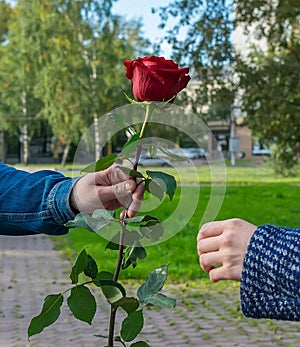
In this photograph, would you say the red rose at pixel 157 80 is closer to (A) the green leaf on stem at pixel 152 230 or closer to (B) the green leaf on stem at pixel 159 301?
(A) the green leaf on stem at pixel 152 230

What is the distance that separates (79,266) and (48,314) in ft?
0.47

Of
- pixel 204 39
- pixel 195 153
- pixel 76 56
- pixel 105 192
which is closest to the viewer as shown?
pixel 195 153

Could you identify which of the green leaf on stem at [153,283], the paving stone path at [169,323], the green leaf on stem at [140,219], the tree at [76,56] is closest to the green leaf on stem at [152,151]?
the green leaf on stem at [140,219]

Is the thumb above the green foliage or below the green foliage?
above

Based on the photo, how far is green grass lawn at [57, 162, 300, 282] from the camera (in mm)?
2002

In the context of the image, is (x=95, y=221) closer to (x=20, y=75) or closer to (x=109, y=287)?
(x=109, y=287)

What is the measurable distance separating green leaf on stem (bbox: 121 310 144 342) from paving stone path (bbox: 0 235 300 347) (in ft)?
16.2

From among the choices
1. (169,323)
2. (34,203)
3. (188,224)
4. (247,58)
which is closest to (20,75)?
(247,58)

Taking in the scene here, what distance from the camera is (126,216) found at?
6.32 ft

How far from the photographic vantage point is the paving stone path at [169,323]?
22.9ft

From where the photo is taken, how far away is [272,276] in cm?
158

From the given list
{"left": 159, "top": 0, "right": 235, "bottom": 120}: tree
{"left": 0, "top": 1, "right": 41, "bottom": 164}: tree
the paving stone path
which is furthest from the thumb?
{"left": 0, "top": 1, "right": 41, "bottom": 164}: tree

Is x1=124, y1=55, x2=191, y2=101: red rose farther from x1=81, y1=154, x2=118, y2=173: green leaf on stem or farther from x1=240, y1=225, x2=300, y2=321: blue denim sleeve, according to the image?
x1=240, y1=225, x2=300, y2=321: blue denim sleeve

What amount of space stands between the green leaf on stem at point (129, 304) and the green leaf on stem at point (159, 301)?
0.03 m
